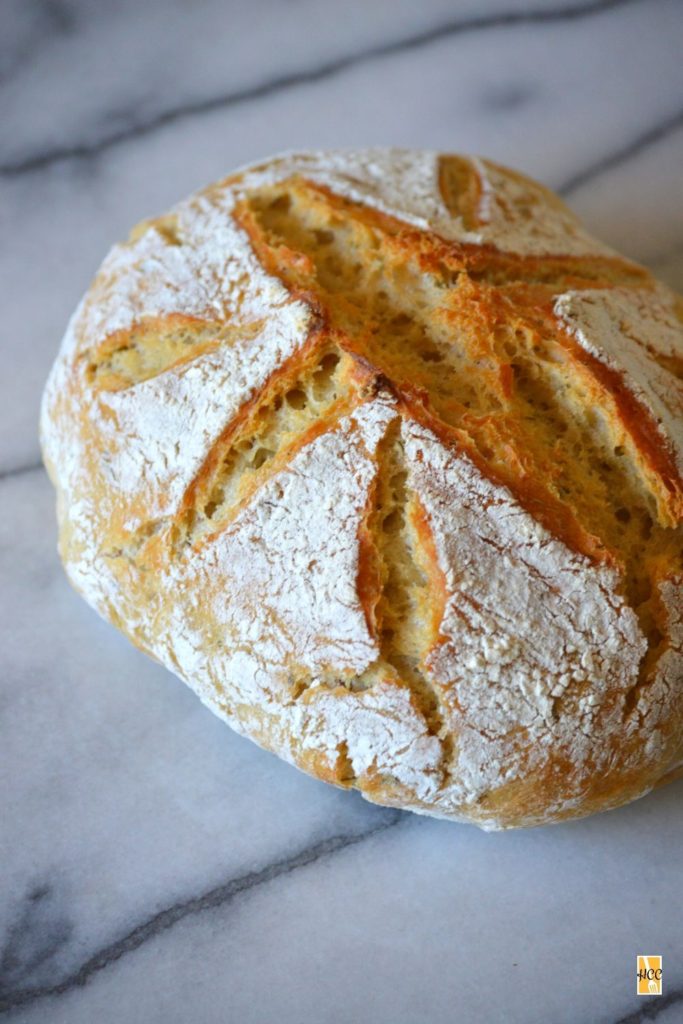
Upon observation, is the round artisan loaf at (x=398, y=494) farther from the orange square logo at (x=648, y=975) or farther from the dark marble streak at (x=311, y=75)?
the dark marble streak at (x=311, y=75)

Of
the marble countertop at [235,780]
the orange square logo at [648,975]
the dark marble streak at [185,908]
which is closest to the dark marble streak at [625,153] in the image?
the marble countertop at [235,780]

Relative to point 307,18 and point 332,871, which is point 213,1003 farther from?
point 307,18

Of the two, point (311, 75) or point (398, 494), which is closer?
point (398, 494)

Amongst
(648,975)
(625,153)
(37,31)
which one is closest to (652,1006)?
(648,975)

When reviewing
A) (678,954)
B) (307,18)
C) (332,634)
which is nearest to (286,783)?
(332,634)

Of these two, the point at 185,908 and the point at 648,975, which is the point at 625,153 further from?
the point at 185,908

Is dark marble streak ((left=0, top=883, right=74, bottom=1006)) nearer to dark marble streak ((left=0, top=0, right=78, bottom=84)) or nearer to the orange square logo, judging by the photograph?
the orange square logo

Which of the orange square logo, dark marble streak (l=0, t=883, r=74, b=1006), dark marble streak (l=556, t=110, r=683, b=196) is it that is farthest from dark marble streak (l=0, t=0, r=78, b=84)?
the orange square logo
